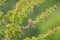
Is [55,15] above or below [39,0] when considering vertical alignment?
above

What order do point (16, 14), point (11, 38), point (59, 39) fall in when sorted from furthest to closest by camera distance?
point (59, 39)
point (11, 38)
point (16, 14)

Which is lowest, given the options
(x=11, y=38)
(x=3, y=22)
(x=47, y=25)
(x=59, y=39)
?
(x=11, y=38)

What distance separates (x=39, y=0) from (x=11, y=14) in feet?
1.10

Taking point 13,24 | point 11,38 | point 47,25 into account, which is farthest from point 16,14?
point 47,25

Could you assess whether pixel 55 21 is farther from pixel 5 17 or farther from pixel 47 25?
pixel 5 17

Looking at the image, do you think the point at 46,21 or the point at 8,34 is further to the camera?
the point at 46,21

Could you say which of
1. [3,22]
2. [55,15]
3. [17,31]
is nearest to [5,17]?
[3,22]

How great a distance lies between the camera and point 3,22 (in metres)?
2.60

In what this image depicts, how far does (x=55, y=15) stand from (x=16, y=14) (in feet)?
16.7

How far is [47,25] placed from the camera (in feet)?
23.0

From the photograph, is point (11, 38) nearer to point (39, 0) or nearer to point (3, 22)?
point (3, 22)

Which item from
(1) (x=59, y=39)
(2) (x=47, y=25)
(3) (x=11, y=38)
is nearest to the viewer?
(3) (x=11, y=38)

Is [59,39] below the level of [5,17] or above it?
above

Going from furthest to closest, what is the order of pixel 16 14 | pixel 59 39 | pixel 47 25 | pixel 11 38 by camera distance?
pixel 47 25 < pixel 59 39 < pixel 11 38 < pixel 16 14
